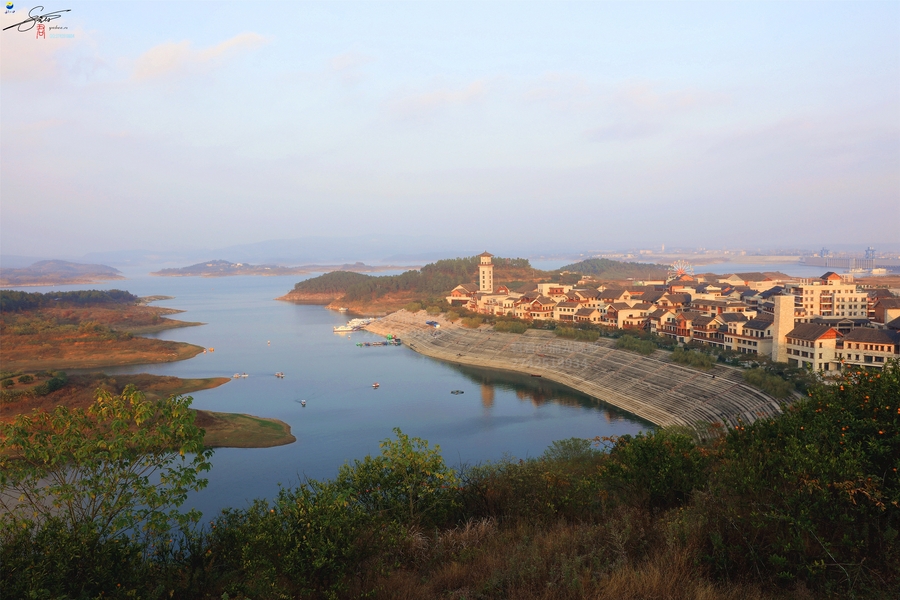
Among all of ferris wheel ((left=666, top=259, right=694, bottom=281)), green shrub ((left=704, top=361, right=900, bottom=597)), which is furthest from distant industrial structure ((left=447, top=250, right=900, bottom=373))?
ferris wheel ((left=666, top=259, right=694, bottom=281))

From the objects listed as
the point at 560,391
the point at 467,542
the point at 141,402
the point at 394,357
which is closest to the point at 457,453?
the point at 560,391

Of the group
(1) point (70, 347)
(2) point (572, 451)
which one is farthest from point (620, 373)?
(1) point (70, 347)

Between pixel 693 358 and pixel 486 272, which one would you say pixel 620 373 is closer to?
pixel 693 358

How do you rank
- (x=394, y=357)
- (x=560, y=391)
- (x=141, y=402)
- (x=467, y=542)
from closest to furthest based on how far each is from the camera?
(x=141, y=402), (x=467, y=542), (x=560, y=391), (x=394, y=357)

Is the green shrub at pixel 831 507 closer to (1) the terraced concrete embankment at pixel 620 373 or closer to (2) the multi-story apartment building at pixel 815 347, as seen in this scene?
(1) the terraced concrete embankment at pixel 620 373

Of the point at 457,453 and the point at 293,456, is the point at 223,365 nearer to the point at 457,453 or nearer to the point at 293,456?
the point at 293,456

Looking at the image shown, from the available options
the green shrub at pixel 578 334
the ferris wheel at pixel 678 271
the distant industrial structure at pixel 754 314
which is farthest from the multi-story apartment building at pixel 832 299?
the ferris wheel at pixel 678 271
